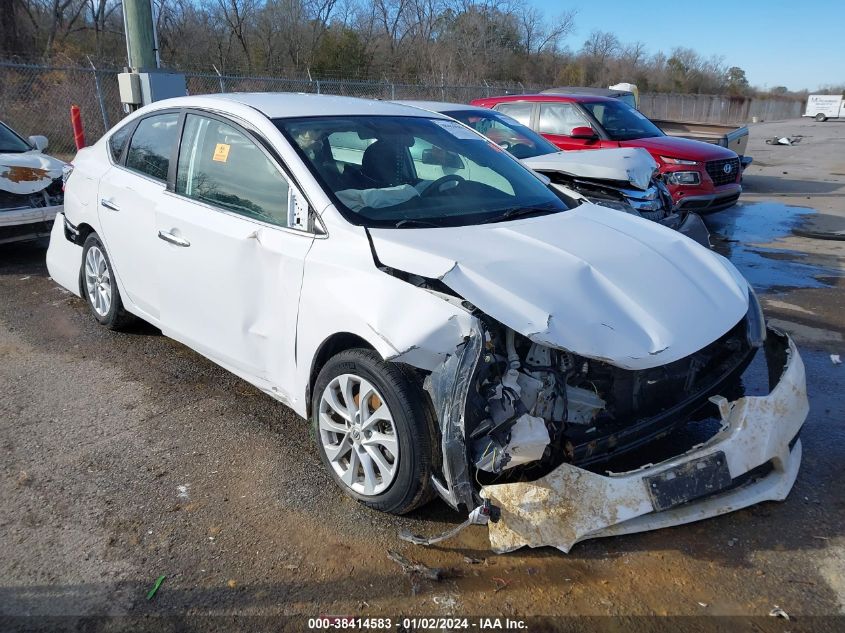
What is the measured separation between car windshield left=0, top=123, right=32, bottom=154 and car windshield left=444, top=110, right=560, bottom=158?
4.78 m

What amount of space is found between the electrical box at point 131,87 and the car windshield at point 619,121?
6.05 meters

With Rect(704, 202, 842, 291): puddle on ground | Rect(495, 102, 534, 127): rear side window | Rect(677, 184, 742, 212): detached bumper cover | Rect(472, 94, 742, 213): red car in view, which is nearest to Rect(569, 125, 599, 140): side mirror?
Rect(472, 94, 742, 213): red car

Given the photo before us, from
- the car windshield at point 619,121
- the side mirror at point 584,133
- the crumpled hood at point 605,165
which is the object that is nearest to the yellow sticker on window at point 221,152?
the crumpled hood at point 605,165

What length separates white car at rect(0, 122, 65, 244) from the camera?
6.81 m

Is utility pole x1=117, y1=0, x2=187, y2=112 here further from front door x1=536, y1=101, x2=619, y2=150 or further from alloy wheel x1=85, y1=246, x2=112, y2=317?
front door x1=536, y1=101, x2=619, y2=150

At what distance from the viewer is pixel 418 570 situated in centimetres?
269

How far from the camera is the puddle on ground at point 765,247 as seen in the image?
23.0 ft

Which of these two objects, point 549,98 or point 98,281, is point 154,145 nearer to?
point 98,281

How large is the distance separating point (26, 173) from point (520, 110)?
6610mm

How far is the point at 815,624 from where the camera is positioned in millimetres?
2414

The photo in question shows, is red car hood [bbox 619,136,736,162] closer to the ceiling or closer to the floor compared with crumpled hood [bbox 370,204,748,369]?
closer to the ceiling

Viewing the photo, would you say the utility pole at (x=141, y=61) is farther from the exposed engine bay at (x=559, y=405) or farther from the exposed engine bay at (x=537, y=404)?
the exposed engine bay at (x=559, y=405)

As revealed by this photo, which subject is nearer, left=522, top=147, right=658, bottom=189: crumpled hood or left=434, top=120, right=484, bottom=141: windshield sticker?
left=434, top=120, right=484, bottom=141: windshield sticker

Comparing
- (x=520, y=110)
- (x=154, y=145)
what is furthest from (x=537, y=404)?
(x=520, y=110)
